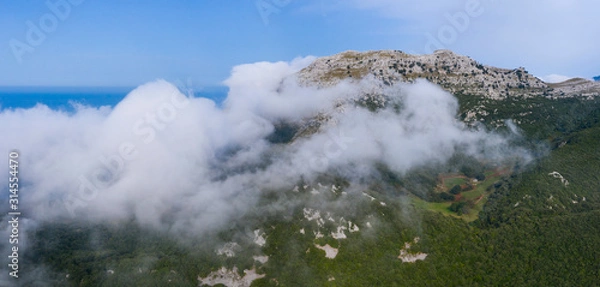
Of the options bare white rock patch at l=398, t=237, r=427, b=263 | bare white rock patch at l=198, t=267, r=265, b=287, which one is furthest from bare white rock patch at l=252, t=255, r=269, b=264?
bare white rock patch at l=398, t=237, r=427, b=263

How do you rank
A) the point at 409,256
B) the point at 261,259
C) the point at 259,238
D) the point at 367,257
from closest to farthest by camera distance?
the point at 367,257 → the point at 261,259 → the point at 409,256 → the point at 259,238

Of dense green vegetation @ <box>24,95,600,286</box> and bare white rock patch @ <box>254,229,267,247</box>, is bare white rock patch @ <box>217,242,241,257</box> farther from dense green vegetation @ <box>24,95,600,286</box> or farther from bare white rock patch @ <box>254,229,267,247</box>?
bare white rock patch @ <box>254,229,267,247</box>

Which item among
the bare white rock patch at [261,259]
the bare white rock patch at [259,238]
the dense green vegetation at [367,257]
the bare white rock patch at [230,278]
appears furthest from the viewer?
the bare white rock patch at [259,238]

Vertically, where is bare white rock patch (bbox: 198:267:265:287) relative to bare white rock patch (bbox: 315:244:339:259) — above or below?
below

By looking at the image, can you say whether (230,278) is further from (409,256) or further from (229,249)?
(409,256)

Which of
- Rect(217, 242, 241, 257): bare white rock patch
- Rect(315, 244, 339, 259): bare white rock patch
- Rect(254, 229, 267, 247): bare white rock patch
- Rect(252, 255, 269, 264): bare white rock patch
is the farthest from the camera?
Rect(254, 229, 267, 247): bare white rock patch

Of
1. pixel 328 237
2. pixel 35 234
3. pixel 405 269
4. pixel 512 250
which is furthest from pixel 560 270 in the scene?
pixel 35 234

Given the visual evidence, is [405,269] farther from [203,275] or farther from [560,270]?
[203,275]

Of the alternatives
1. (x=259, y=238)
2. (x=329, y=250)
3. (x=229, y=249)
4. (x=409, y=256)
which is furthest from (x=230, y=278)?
(x=409, y=256)

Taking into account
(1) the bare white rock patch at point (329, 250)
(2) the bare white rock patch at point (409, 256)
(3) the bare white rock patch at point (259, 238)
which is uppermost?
(3) the bare white rock patch at point (259, 238)

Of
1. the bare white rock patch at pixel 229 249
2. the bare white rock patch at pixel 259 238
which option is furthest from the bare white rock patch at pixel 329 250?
the bare white rock patch at pixel 229 249

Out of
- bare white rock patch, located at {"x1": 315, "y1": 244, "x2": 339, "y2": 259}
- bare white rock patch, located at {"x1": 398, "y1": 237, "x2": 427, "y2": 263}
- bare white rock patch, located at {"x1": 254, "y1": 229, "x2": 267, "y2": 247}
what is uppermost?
bare white rock patch, located at {"x1": 254, "y1": 229, "x2": 267, "y2": 247}

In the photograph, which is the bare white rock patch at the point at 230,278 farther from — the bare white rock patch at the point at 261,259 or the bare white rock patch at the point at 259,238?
the bare white rock patch at the point at 259,238
